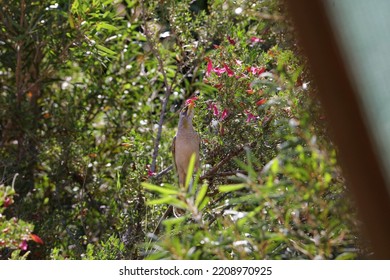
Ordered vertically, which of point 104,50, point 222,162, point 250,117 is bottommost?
point 222,162

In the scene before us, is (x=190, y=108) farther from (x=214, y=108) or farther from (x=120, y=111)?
(x=120, y=111)

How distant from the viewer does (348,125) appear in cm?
60

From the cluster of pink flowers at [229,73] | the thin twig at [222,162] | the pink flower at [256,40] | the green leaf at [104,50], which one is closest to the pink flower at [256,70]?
the cluster of pink flowers at [229,73]

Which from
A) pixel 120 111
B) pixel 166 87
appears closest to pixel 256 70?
pixel 166 87

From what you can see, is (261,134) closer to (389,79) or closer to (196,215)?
(196,215)

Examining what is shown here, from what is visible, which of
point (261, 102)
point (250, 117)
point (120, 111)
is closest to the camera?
point (261, 102)

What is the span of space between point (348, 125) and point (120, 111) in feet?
9.46

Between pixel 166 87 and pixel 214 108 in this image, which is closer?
pixel 214 108

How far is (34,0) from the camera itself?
296 cm

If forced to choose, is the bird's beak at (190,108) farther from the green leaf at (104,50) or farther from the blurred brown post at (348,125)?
the blurred brown post at (348,125)

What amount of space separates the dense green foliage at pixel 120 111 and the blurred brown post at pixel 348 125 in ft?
2.14

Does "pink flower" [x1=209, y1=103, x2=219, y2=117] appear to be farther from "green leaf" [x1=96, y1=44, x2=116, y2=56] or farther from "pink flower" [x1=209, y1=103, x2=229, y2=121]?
"green leaf" [x1=96, y1=44, x2=116, y2=56]

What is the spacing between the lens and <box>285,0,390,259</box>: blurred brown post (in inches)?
23.1

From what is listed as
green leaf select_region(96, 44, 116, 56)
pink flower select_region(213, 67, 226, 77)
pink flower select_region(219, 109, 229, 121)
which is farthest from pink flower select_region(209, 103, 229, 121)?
green leaf select_region(96, 44, 116, 56)
